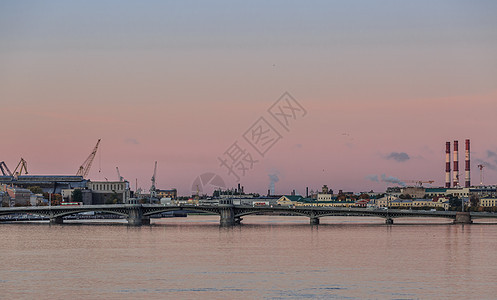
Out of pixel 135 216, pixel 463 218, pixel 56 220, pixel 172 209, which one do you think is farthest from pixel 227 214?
pixel 463 218

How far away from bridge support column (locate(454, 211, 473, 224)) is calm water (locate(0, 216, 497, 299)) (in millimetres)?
47240

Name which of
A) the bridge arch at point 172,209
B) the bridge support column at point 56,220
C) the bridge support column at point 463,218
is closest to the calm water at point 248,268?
the bridge arch at point 172,209

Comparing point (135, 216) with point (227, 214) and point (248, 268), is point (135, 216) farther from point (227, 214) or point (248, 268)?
point (248, 268)

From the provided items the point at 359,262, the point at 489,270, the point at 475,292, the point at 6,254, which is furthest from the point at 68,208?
the point at 475,292

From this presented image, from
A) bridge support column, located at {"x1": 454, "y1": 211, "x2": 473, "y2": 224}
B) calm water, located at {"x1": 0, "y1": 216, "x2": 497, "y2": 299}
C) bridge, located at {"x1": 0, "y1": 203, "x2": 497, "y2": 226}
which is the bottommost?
calm water, located at {"x1": 0, "y1": 216, "x2": 497, "y2": 299}

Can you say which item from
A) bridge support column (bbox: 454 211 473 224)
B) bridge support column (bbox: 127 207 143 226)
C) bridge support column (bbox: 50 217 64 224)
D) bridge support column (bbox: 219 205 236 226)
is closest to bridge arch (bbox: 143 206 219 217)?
bridge support column (bbox: 127 207 143 226)

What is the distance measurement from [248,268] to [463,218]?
286 ft

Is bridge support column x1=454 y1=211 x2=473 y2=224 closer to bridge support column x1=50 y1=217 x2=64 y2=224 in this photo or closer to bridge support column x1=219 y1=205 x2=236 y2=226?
bridge support column x1=219 y1=205 x2=236 y2=226

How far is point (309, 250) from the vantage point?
7912 cm

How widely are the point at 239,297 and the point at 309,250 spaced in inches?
1257

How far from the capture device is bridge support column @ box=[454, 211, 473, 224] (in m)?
142

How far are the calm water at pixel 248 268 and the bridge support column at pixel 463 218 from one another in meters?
47.2

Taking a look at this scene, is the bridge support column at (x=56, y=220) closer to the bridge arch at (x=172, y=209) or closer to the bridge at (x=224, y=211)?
the bridge at (x=224, y=211)

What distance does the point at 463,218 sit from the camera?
143 meters
